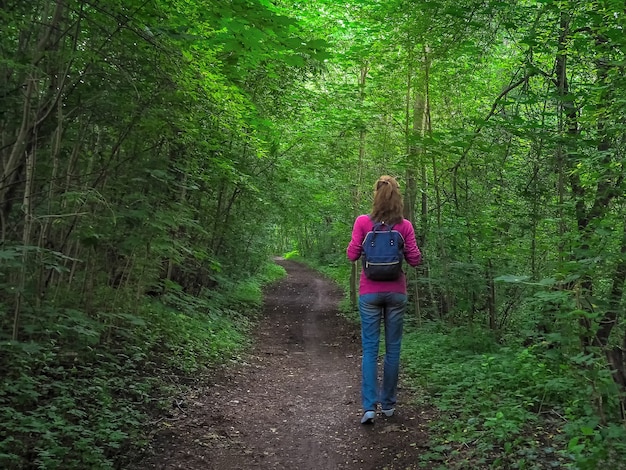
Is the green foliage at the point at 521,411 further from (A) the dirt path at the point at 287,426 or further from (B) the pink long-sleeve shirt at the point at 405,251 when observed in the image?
(B) the pink long-sleeve shirt at the point at 405,251

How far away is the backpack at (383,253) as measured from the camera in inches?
193

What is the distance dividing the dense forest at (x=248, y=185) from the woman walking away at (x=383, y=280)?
738mm

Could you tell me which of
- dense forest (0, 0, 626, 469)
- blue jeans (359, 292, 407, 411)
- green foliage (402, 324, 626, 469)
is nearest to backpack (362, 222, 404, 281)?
blue jeans (359, 292, 407, 411)

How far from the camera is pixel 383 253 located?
16.2 feet

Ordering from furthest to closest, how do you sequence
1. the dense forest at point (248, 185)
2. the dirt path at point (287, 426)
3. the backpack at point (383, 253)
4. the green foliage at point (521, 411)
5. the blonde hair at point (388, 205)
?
the blonde hair at point (388, 205) < the backpack at point (383, 253) < the dirt path at point (287, 426) < the dense forest at point (248, 185) < the green foliage at point (521, 411)

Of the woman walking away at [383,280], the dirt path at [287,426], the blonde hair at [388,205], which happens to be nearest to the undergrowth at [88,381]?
the dirt path at [287,426]

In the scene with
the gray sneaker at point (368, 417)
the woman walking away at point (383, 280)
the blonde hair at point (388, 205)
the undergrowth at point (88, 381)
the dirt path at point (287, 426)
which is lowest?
the dirt path at point (287, 426)

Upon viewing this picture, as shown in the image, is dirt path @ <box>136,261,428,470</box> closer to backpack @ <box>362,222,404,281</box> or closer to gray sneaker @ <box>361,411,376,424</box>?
gray sneaker @ <box>361,411,376,424</box>

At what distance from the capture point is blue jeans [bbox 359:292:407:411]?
5.00 meters

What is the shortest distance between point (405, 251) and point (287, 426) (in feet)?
7.41

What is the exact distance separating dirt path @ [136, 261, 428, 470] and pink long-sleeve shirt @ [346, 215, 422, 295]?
4.51 feet

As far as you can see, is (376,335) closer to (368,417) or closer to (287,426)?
(368,417)

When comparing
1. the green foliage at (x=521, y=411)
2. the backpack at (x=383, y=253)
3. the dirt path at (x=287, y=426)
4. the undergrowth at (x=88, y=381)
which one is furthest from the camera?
the backpack at (x=383, y=253)

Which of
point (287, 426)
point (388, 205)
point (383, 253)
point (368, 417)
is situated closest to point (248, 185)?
point (388, 205)
